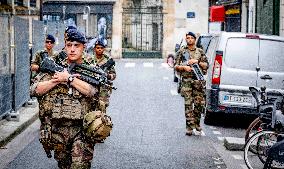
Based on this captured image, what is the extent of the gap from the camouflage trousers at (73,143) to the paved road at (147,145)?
2.48 metres

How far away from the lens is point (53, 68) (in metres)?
5.75

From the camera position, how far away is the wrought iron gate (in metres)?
38.0

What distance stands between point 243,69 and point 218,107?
883 mm

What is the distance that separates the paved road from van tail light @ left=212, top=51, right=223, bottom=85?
0.99 metres

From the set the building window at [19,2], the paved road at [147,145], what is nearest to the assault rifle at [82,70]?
the paved road at [147,145]

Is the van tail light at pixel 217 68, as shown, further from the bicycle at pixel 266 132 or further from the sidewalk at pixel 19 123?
the sidewalk at pixel 19 123

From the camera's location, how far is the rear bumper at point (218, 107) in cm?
1165

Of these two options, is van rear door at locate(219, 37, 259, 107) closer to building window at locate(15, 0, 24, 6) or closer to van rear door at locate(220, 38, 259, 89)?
van rear door at locate(220, 38, 259, 89)

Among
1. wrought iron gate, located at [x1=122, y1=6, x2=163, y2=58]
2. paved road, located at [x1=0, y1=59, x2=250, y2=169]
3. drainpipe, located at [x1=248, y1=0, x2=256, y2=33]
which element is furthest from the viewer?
wrought iron gate, located at [x1=122, y1=6, x2=163, y2=58]

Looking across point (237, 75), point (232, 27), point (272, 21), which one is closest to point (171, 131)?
point (237, 75)

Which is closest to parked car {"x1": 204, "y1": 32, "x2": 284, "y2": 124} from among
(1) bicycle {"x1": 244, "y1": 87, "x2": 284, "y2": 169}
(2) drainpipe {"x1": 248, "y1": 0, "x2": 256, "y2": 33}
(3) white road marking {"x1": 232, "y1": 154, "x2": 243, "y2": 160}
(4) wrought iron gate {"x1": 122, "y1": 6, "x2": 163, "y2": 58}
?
(3) white road marking {"x1": 232, "y1": 154, "x2": 243, "y2": 160}

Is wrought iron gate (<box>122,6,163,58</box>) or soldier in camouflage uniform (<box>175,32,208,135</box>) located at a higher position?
wrought iron gate (<box>122,6,163,58</box>)

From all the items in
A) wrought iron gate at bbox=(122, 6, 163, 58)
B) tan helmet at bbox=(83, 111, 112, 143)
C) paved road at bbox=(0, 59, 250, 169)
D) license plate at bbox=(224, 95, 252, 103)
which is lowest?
paved road at bbox=(0, 59, 250, 169)

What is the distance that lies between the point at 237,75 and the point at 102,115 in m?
6.38
